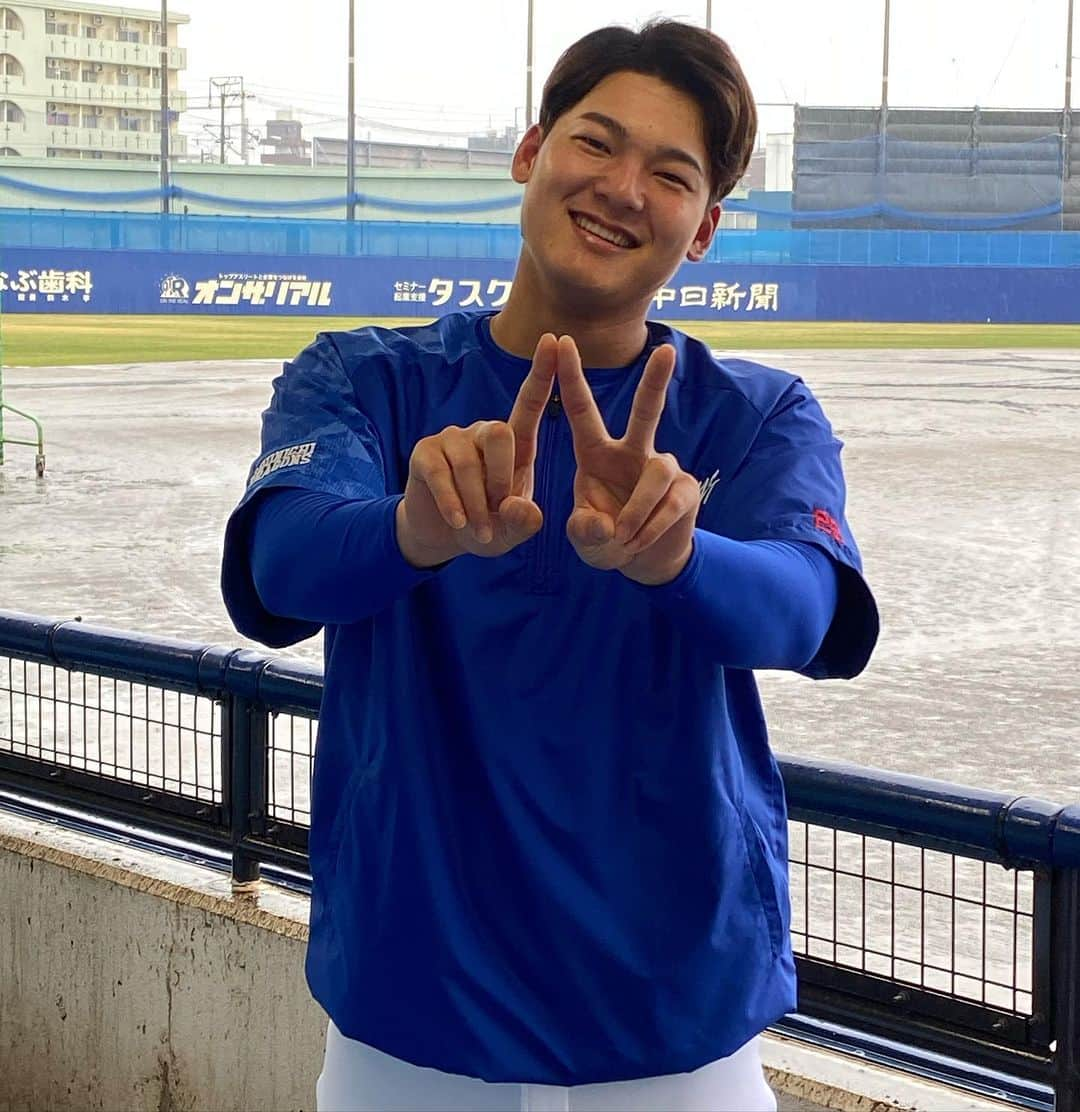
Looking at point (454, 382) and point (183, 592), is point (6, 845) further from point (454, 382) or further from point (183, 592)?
point (183, 592)

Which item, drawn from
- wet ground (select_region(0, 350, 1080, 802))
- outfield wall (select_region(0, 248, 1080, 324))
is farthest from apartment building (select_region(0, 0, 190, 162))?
wet ground (select_region(0, 350, 1080, 802))

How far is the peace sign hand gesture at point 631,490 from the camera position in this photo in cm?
123

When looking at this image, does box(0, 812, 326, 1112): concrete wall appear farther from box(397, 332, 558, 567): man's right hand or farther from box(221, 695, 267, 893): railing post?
box(397, 332, 558, 567): man's right hand

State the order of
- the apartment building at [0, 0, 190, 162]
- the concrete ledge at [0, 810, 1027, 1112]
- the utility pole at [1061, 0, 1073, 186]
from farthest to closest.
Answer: the apartment building at [0, 0, 190, 162], the utility pole at [1061, 0, 1073, 186], the concrete ledge at [0, 810, 1027, 1112]

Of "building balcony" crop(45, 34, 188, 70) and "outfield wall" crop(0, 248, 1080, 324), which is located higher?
"building balcony" crop(45, 34, 188, 70)

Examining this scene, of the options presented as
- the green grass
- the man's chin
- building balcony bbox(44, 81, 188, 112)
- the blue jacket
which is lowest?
the green grass

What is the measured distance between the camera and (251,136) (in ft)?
156

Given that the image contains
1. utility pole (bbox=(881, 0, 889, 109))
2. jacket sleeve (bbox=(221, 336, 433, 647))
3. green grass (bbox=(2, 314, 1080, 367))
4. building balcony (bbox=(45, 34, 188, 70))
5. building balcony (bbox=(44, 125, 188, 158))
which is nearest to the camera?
jacket sleeve (bbox=(221, 336, 433, 647))

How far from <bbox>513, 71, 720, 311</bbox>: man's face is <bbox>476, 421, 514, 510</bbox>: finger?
0.30 meters

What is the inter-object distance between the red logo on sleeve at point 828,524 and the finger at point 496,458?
33 cm

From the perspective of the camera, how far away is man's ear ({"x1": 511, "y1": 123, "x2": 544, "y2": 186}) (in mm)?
1641

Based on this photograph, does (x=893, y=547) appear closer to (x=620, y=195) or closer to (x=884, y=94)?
(x=620, y=195)

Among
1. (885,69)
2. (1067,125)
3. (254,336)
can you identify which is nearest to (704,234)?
(254,336)

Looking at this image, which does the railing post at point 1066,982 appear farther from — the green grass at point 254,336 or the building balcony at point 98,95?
the building balcony at point 98,95
